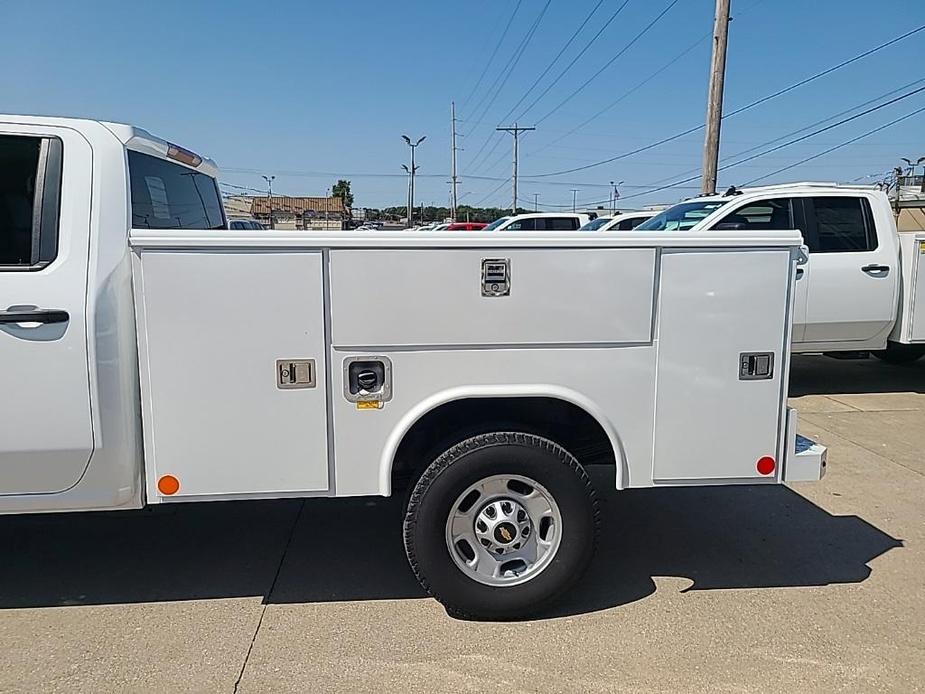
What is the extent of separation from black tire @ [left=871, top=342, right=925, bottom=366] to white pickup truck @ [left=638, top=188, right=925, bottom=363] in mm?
1251

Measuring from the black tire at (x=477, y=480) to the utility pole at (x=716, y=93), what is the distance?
1076 centimetres

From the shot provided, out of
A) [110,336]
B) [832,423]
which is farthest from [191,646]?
[832,423]

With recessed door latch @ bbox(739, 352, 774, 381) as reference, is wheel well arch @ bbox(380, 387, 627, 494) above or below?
below

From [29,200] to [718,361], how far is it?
2.95 meters

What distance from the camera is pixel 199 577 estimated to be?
3953mm

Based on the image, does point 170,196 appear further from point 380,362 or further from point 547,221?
point 547,221

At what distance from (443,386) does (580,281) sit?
2.37 ft

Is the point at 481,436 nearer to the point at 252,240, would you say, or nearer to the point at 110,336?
the point at 252,240

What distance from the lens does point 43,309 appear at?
3.07m

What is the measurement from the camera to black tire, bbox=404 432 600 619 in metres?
3.34

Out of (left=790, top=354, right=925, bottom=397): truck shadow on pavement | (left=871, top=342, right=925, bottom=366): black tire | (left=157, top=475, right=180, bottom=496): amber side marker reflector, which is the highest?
(left=157, top=475, right=180, bottom=496): amber side marker reflector

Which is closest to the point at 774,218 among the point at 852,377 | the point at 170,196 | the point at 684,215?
the point at 684,215

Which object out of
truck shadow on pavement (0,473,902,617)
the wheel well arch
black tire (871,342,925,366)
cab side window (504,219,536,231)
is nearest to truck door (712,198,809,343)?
black tire (871,342,925,366)

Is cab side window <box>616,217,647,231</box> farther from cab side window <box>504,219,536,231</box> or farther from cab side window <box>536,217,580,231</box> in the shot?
cab side window <box>536,217,580,231</box>
